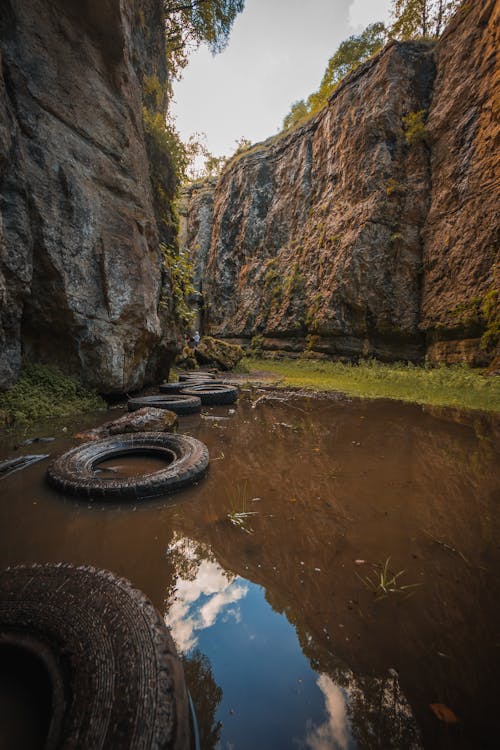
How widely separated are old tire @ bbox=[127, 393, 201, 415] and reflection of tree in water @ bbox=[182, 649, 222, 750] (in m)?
3.92

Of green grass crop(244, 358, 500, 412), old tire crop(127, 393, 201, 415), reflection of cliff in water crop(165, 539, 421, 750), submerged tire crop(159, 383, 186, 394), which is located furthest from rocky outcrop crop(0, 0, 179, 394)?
green grass crop(244, 358, 500, 412)

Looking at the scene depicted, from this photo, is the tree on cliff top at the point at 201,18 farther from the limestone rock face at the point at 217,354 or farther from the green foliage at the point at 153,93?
the limestone rock face at the point at 217,354

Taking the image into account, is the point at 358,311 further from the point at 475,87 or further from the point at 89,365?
the point at 89,365

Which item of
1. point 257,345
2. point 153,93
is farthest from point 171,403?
point 257,345

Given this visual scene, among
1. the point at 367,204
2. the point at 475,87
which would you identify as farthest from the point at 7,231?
the point at 475,87

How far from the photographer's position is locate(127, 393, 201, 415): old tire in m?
4.85

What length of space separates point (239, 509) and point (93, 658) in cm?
140

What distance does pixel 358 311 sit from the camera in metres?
12.8

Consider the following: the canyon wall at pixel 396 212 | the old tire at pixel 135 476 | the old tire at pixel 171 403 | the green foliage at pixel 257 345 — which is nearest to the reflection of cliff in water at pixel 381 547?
the old tire at pixel 135 476

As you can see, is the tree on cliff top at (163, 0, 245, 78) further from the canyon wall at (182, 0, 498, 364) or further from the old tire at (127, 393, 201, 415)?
the old tire at (127, 393, 201, 415)

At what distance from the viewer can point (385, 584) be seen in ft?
4.96

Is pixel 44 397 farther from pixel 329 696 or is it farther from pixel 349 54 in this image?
pixel 349 54

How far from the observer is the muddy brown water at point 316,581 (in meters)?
1.01

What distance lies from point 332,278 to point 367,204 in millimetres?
3079
